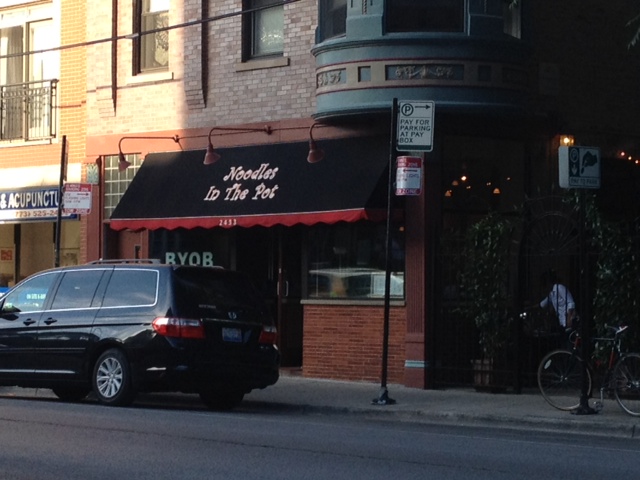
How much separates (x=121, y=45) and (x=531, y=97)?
25.4ft

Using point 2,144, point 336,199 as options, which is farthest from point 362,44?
point 2,144

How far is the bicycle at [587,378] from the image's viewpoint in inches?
572

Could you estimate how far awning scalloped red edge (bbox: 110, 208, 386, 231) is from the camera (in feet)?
60.1

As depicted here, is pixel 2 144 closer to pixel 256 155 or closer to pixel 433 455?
pixel 256 155

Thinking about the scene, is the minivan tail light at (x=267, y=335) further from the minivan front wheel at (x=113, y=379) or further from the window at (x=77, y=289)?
the window at (x=77, y=289)

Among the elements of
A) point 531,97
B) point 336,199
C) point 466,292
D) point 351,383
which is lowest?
point 351,383

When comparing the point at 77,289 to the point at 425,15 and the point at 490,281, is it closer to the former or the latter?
the point at 490,281

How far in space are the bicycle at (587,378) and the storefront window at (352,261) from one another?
3.89 m

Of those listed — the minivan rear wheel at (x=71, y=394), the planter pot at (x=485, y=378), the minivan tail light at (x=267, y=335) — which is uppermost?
the minivan tail light at (x=267, y=335)

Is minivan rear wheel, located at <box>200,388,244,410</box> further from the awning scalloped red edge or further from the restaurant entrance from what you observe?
the restaurant entrance

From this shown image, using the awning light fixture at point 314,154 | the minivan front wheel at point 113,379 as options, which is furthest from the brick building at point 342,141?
the minivan front wheel at point 113,379

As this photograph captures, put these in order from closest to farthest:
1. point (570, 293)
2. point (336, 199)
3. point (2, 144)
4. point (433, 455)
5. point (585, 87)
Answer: point (433, 455) < point (570, 293) < point (336, 199) < point (585, 87) < point (2, 144)

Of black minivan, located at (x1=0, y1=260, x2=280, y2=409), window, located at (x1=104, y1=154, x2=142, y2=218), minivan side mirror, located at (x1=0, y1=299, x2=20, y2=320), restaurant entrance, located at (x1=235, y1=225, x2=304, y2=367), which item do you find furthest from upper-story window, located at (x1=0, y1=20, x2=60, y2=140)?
black minivan, located at (x1=0, y1=260, x2=280, y2=409)

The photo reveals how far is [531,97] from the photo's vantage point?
63.4 feet
